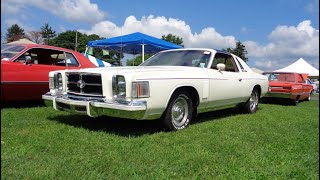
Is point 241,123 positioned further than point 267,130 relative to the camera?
Yes

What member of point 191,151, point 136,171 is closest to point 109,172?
point 136,171

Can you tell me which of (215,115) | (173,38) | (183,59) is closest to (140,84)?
(183,59)

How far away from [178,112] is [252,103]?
11.2 feet

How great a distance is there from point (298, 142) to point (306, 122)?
2576 mm

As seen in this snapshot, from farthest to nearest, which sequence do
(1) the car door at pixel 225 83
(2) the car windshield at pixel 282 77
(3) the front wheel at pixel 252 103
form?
(2) the car windshield at pixel 282 77 → (3) the front wheel at pixel 252 103 → (1) the car door at pixel 225 83

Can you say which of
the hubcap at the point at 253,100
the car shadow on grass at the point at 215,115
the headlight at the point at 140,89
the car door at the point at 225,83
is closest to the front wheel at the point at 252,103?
the hubcap at the point at 253,100

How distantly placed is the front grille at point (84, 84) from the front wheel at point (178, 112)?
1.03 meters

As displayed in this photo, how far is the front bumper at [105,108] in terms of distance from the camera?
15.0ft

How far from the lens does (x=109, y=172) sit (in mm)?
3125

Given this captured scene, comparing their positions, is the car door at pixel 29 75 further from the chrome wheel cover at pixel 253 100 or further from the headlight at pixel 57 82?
the chrome wheel cover at pixel 253 100

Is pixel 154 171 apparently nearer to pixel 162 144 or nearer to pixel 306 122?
pixel 162 144

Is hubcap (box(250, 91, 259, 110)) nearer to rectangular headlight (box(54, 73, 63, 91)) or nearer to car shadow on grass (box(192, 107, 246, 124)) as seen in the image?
car shadow on grass (box(192, 107, 246, 124))

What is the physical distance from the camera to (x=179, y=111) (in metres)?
5.48

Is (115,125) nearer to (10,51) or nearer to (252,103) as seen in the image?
(10,51)
